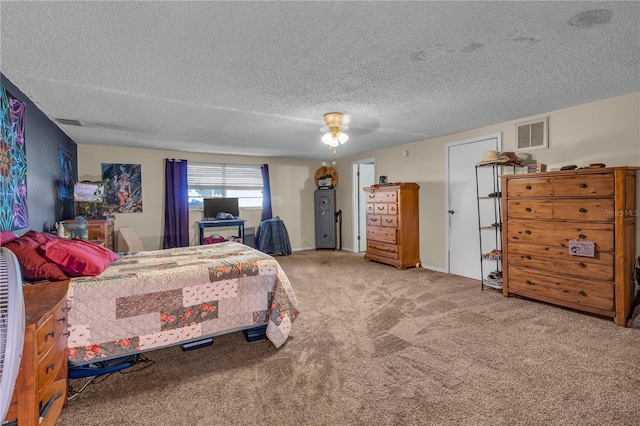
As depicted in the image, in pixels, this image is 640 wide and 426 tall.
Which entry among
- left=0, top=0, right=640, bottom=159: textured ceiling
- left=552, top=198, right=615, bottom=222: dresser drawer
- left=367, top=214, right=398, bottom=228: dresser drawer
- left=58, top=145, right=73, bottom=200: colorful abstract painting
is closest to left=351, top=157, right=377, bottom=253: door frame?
left=367, top=214, right=398, bottom=228: dresser drawer

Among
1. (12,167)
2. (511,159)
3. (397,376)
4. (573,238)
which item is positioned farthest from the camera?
(511,159)

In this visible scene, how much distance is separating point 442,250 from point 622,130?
2.60 meters

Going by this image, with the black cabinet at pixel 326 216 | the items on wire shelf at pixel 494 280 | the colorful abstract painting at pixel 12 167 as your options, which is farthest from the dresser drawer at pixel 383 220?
the colorful abstract painting at pixel 12 167

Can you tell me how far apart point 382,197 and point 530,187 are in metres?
2.39

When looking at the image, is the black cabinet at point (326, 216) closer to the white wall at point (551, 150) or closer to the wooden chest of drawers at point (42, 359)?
the white wall at point (551, 150)

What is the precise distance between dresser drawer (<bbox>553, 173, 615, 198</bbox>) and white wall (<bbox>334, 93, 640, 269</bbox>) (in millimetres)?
509

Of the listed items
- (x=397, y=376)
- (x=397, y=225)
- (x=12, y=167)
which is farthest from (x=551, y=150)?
(x=12, y=167)

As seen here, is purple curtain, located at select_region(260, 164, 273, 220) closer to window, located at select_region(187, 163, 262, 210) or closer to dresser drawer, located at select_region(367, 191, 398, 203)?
window, located at select_region(187, 163, 262, 210)

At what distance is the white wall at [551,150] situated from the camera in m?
3.12

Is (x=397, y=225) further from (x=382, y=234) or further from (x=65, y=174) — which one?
(x=65, y=174)

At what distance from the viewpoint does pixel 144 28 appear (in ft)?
5.81

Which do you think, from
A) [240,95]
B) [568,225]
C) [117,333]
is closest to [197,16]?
[240,95]

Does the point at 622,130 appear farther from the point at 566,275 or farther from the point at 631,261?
the point at 566,275

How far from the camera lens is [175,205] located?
5.89 meters
